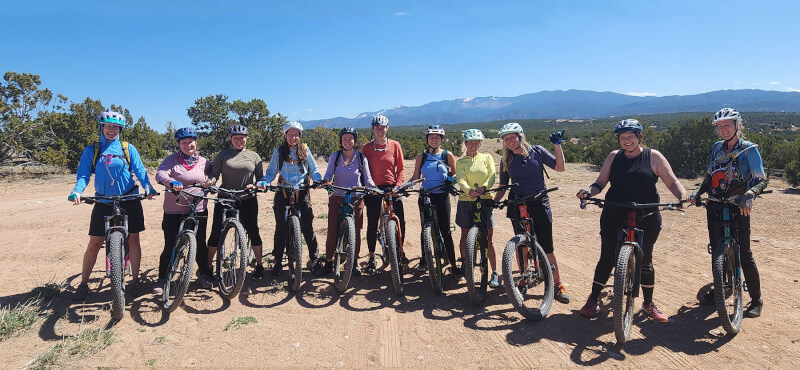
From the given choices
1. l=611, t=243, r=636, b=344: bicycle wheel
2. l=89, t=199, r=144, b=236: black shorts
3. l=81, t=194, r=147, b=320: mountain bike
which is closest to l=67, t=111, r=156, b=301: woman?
l=89, t=199, r=144, b=236: black shorts

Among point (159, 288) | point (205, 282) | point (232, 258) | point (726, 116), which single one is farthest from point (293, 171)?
point (726, 116)

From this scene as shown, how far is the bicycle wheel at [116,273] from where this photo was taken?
160 inches

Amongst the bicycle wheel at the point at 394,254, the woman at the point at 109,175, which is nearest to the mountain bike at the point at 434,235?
the bicycle wheel at the point at 394,254

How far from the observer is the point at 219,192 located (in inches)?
180

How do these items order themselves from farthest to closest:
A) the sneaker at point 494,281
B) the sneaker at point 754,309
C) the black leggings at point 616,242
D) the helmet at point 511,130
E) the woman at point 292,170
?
the woman at point 292,170
the sneaker at point 494,281
the helmet at point 511,130
the sneaker at point 754,309
the black leggings at point 616,242

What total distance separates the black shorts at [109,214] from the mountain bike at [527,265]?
4.07 m

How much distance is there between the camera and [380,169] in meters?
5.30

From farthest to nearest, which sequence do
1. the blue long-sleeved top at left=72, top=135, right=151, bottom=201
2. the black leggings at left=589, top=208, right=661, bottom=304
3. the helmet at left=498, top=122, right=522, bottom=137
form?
the helmet at left=498, top=122, right=522, bottom=137
the blue long-sleeved top at left=72, top=135, right=151, bottom=201
the black leggings at left=589, top=208, right=661, bottom=304

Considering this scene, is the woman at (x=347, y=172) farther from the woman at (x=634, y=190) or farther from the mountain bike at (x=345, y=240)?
the woman at (x=634, y=190)

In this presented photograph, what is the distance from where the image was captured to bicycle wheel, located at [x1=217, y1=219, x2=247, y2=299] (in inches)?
179

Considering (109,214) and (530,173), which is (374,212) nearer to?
(530,173)

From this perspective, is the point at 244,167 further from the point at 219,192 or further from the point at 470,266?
the point at 470,266

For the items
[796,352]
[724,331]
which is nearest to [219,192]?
[724,331]

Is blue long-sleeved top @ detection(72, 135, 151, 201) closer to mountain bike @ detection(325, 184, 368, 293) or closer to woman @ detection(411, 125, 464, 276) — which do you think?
mountain bike @ detection(325, 184, 368, 293)
